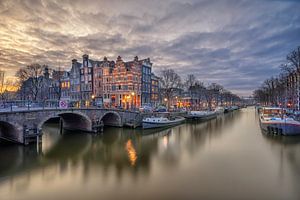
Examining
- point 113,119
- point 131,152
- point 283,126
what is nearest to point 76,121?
point 113,119

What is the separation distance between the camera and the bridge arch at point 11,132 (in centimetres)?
2402

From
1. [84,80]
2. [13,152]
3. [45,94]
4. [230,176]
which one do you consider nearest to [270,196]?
[230,176]

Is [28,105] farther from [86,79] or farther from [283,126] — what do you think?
[86,79]

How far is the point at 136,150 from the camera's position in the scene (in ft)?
80.6

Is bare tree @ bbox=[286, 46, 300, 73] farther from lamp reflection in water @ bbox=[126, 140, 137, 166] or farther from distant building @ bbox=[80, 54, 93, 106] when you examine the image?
distant building @ bbox=[80, 54, 93, 106]

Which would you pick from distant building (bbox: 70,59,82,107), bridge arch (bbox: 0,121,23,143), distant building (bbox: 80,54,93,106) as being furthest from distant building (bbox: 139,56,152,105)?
bridge arch (bbox: 0,121,23,143)

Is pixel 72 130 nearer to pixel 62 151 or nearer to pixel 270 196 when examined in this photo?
pixel 62 151

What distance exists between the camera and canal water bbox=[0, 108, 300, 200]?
512 inches

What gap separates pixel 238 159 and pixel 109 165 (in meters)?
12.2

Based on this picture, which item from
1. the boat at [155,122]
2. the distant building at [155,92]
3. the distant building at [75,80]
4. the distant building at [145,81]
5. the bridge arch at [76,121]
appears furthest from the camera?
the distant building at [155,92]

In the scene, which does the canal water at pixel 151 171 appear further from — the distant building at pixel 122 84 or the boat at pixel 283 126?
the distant building at pixel 122 84

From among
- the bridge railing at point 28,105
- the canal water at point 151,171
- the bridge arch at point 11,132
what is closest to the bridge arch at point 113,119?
the bridge railing at point 28,105

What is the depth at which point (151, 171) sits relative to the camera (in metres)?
17.1

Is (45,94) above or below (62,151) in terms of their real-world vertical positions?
above
